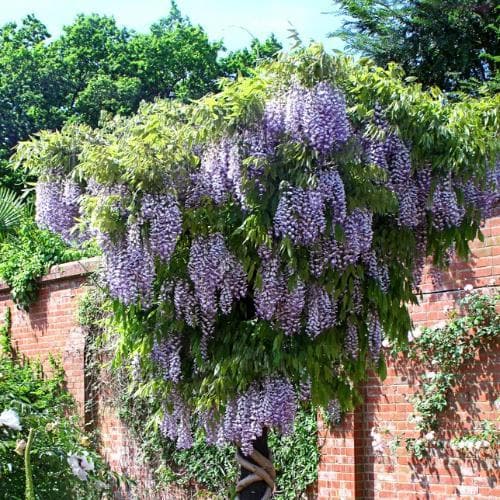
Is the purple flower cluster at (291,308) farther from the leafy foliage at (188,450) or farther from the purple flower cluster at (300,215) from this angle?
the leafy foliage at (188,450)

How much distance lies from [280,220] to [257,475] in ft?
5.31

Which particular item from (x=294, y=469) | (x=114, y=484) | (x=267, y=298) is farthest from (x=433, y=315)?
(x=114, y=484)

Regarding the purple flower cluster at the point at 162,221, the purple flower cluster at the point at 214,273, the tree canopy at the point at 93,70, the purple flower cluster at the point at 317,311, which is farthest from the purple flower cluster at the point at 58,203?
the tree canopy at the point at 93,70

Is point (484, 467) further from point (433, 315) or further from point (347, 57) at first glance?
point (347, 57)

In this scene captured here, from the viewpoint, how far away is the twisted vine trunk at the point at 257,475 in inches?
219

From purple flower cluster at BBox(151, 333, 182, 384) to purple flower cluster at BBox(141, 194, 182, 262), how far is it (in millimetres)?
613

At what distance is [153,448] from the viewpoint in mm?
9031

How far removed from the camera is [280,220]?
4.79m

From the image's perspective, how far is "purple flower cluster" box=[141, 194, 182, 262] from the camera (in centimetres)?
498

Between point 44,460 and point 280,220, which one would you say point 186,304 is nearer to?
point 280,220

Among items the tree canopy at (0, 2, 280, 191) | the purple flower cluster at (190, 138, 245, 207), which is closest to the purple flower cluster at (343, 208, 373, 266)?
the purple flower cluster at (190, 138, 245, 207)

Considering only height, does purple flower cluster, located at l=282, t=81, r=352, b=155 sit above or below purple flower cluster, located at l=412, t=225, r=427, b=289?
above

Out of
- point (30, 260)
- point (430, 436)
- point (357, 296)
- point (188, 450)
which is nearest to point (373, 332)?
point (357, 296)

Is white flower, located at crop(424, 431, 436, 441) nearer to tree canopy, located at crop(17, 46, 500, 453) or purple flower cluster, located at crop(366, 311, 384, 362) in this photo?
tree canopy, located at crop(17, 46, 500, 453)
